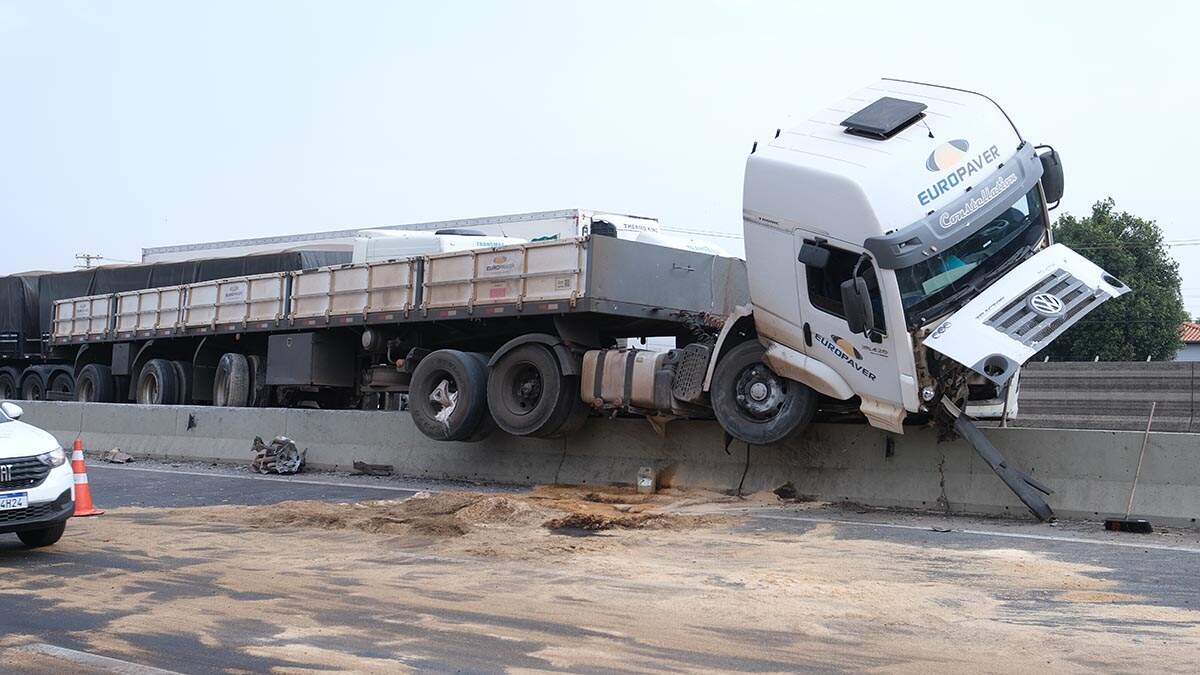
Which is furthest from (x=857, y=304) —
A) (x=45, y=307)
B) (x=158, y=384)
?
(x=45, y=307)

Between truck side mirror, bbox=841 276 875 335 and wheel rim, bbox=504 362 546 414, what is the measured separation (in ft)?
16.4

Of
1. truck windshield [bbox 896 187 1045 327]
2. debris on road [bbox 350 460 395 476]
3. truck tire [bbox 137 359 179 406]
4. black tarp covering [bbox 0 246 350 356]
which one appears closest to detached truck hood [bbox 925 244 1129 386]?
truck windshield [bbox 896 187 1045 327]

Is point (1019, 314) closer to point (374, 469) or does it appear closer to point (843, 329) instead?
point (843, 329)

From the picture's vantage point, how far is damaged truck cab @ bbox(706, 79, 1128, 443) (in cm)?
1132

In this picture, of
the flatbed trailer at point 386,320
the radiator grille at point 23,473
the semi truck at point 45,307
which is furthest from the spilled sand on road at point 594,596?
the semi truck at point 45,307

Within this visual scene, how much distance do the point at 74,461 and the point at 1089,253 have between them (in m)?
44.3

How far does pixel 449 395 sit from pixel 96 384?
42.3 feet

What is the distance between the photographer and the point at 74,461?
1095 centimetres

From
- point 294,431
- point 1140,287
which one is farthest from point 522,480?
point 1140,287

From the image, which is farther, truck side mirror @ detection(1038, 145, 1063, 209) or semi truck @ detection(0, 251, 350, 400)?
semi truck @ detection(0, 251, 350, 400)

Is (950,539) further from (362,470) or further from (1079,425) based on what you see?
(1079,425)

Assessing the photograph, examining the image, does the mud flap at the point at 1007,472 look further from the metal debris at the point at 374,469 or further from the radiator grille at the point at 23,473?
the metal debris at the point at 374,469

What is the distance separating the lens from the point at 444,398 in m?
16.3

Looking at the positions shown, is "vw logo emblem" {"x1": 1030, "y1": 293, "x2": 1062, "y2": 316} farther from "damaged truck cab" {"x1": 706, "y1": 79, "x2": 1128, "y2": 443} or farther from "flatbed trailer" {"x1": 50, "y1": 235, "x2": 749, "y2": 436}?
"flatbed trailer" {"x1": 50, "y1": 235, "x2": 749, "y2": 436}
